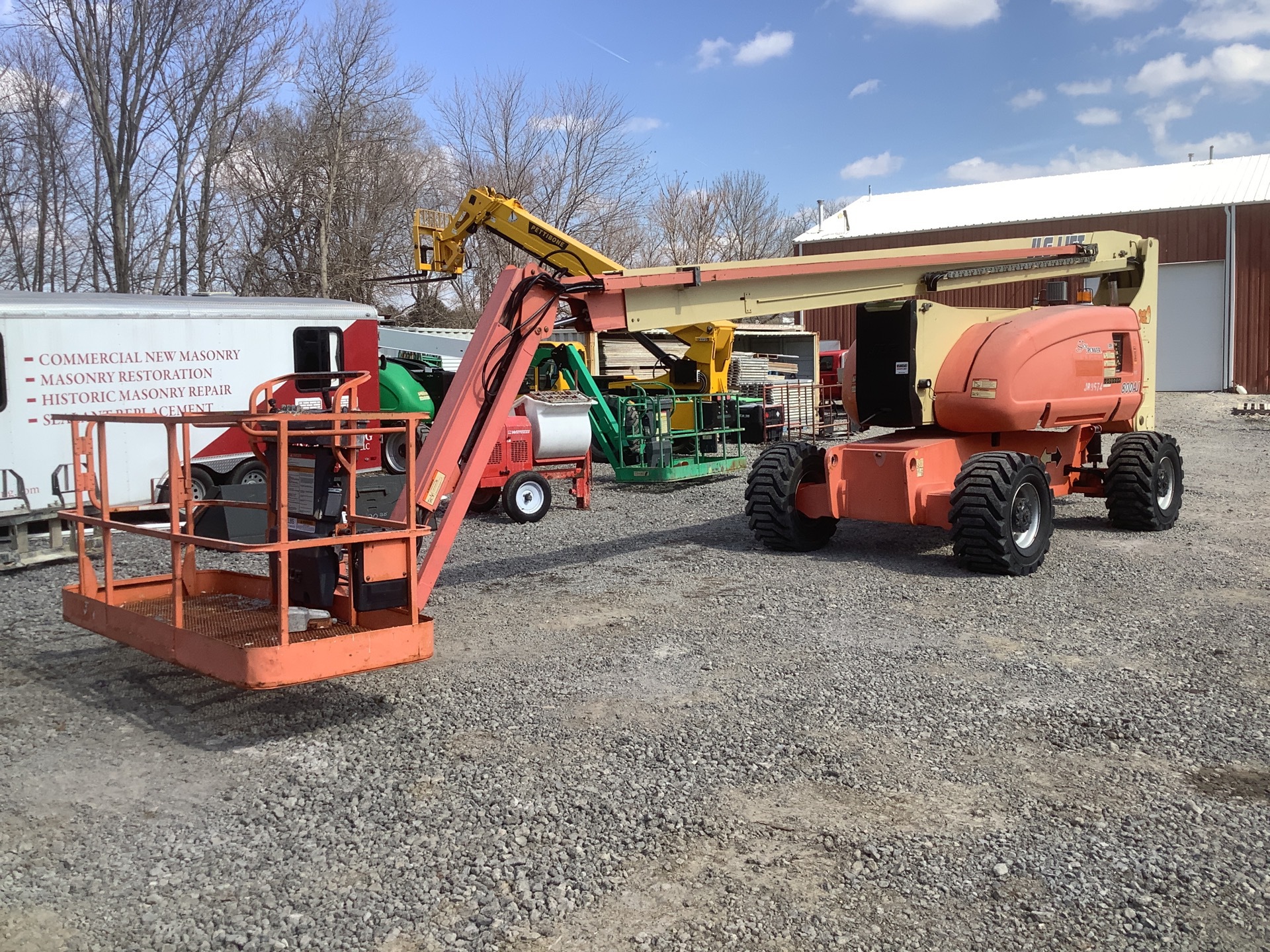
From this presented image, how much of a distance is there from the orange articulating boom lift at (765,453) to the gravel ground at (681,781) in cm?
53

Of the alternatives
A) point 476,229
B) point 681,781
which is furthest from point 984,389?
point 476,229

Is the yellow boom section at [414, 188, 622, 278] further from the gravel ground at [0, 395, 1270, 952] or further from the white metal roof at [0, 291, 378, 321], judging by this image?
Answer: the gravel ground at [0, 395, 1270, 952]

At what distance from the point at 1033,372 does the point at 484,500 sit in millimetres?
6511

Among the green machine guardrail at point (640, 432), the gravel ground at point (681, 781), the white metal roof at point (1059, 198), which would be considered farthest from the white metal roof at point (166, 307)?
the white metal roof at point (1059, 198)

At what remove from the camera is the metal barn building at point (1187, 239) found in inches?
1144

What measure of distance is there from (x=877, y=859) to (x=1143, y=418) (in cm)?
922

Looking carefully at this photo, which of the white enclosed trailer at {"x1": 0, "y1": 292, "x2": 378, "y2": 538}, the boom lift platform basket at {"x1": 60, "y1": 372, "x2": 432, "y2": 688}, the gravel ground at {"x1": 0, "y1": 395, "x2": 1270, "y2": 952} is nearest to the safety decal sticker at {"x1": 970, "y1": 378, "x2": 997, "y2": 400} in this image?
the gravel ground at {"x1": 0, "y1": 395, "x2": 1270, "y2": 952}

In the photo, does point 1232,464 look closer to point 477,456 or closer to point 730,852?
point 477,456

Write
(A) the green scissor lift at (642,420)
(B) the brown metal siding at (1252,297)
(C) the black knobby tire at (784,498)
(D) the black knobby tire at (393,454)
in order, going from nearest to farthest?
(C) the black knobby tire at (784,498) → (A) the green scissor lift at (642,420) → (D) the black knobby tire at (393,454) → (B) the brown metal siding at (1252,297)

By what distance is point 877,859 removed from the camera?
4.05 meters

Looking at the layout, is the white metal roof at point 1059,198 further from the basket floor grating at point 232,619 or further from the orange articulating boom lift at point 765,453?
the basket floor grating at point 232,619

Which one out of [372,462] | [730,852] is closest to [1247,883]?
[730,852]

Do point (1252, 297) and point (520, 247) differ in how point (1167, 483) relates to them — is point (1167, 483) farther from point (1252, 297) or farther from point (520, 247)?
point (1252, 297)

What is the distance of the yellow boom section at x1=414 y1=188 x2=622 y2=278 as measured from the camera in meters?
14.7
